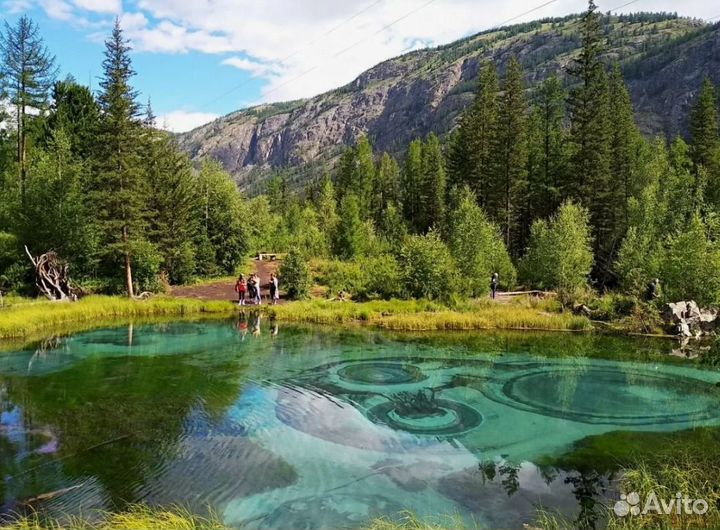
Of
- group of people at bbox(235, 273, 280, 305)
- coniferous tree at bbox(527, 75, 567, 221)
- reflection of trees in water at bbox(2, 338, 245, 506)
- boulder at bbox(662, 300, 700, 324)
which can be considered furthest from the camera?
coniferous tree at bbox(527, 75, 567, 221)

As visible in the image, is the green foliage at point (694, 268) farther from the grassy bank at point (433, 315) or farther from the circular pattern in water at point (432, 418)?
the circular pattern in water at point (432, 418)

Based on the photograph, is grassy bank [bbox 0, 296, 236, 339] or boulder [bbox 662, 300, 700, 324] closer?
grassy bank [bbox 0, 296, 236, 339]

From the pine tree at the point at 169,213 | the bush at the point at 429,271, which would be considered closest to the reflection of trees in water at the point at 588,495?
the bush at the point at 429,271

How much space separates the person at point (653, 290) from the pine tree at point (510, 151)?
16.0m

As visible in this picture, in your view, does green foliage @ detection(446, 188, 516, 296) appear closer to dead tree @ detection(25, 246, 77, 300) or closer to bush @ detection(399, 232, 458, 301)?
bush @ detection(399, 232, 458, 301)

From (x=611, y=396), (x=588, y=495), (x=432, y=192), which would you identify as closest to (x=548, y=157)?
(x=432, y=192)

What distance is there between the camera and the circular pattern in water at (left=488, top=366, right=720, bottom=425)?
14.4 metres

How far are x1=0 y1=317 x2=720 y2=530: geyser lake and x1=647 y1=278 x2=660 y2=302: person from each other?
6.49 meters

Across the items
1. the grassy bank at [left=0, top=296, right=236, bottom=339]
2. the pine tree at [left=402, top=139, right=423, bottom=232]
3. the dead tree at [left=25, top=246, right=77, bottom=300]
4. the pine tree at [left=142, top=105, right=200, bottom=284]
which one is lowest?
the grassy bank at [left=0, top=296, right=236, bottom=339]

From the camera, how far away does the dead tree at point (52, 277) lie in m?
29.2

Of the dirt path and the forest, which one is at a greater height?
the forest

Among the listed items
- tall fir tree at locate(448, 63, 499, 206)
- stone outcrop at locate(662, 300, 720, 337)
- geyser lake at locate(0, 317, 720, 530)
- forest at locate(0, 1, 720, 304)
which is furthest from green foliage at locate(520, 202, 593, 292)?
tall fir tree at locate(448, 63, 499, 206)

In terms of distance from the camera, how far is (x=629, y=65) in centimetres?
18388

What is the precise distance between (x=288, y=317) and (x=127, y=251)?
1058cm
